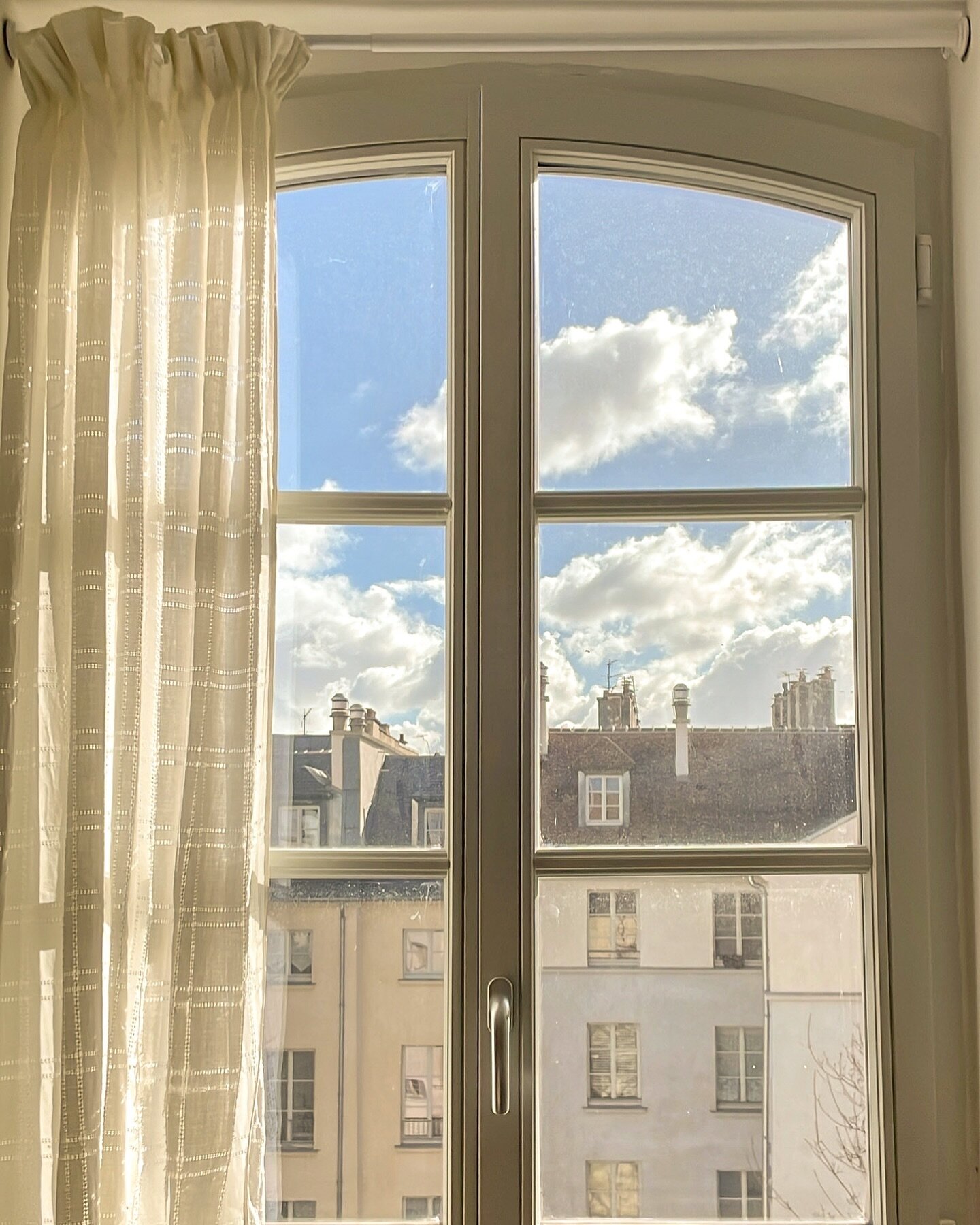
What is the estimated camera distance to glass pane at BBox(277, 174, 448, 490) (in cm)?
153

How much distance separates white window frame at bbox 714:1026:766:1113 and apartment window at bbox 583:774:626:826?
32 centimetres

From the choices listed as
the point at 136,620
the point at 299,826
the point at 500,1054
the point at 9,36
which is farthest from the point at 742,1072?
the point at 9,36

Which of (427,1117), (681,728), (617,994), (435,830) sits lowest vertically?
(427,1117)

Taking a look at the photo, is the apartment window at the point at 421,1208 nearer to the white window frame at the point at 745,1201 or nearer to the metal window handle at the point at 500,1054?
the metal window handle at the point at 500,1054

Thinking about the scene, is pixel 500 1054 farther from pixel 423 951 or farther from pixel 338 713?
pixel 338 713

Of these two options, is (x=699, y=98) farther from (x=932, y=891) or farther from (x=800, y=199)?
(x=932, y=891)

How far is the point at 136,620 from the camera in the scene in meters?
1.35

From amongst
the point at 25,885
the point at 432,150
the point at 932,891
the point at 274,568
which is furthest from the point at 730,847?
the point at 432,150

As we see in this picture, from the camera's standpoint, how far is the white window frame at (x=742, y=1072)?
144cm

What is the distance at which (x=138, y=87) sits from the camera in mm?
1426

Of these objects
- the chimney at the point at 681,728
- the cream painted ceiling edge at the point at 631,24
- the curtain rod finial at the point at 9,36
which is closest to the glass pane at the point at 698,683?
the chimney at the point at 681,728

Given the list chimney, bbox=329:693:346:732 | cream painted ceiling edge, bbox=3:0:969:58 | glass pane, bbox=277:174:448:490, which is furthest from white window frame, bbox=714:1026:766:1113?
cream painted ceiling edge, bbox=3:0:969:58

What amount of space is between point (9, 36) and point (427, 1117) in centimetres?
162

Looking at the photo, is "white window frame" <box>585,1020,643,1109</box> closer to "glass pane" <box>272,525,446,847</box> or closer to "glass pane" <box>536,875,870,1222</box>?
"glass pane" <box>536,875,870,1222</box>
